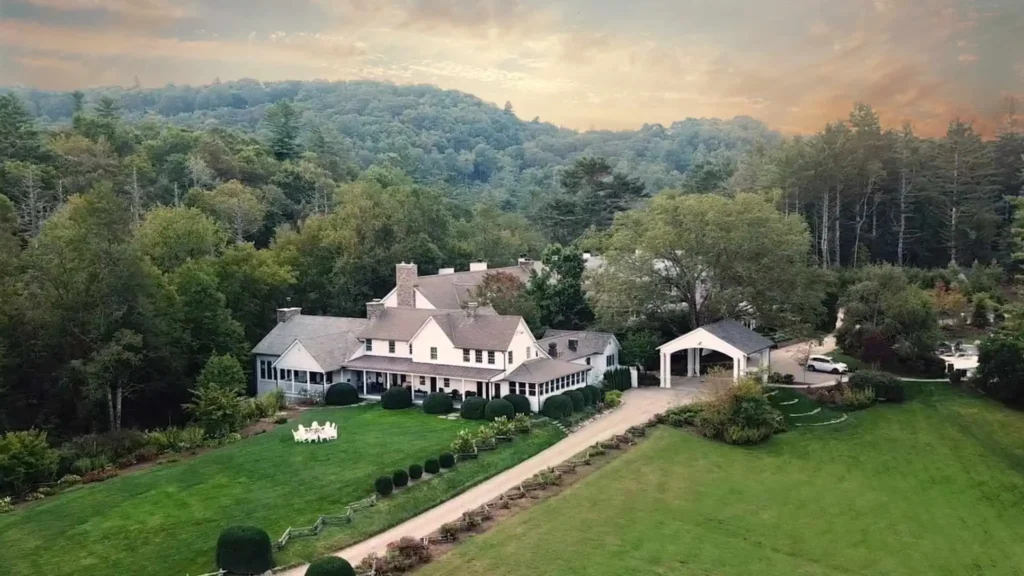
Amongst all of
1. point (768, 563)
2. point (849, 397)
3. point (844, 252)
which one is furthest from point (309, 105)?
point (768, 563)

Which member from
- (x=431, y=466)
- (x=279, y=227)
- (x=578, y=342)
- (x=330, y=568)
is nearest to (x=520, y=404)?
(x=578, y=342)

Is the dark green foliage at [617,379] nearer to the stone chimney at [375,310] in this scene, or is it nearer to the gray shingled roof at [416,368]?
the gray shingled roof at [416,368]

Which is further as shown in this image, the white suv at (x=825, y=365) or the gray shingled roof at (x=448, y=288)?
the gray shingled roof at (x=448, y=288)

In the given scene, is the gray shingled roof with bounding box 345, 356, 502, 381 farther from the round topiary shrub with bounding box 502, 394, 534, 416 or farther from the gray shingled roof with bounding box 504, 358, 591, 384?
the round topiary shrub with bounding box 502, 394, 534, 416

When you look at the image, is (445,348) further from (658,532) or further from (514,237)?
(514,237)

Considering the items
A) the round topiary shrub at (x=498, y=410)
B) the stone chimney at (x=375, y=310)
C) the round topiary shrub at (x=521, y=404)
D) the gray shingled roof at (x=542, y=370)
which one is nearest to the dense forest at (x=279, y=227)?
the gray shingled roof at (x=542, y=370)

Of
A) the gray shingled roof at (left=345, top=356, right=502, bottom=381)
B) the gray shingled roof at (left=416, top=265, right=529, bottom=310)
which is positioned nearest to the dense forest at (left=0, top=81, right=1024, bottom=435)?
the gray shingled roof at (left=416, top=265, right=529, bottom=310)
